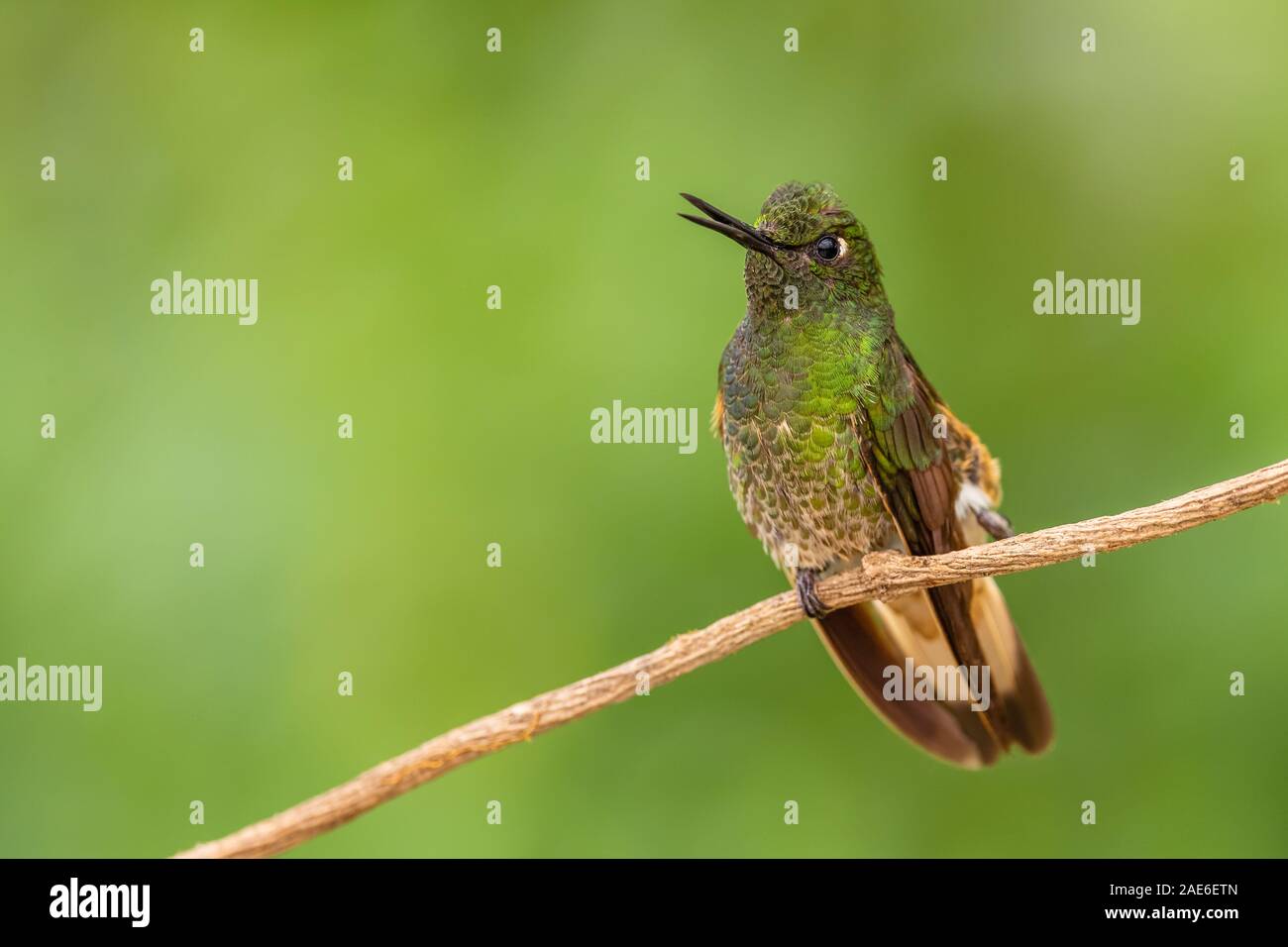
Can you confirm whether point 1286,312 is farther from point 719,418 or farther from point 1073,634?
point 719,418

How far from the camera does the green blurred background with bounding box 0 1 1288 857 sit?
398 centimetres

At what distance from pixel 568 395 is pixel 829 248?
55.0 inches

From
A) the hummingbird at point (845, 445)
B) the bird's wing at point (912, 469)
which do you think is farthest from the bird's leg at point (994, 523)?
the bird's wing at point (912, 469)

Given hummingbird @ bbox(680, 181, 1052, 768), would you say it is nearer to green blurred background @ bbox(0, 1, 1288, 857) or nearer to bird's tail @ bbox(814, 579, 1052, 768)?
bird's tail @ bbox(814, 579, 1052, 768)

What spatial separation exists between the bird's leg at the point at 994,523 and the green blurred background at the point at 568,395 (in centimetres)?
95

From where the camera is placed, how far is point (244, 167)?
4.36 metres

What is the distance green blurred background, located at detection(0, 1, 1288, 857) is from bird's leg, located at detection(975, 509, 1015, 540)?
0.95m

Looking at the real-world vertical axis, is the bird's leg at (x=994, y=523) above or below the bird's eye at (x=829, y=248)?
below

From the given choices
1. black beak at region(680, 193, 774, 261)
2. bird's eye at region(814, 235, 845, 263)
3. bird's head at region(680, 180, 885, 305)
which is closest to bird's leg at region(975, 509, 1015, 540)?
bird's head at region(680, 180, 885, 305)

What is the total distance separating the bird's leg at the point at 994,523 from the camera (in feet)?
10.3

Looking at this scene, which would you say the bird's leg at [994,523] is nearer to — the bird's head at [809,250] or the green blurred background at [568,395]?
the bird's head at [809,250]

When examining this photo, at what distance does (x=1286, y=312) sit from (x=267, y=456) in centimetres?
360

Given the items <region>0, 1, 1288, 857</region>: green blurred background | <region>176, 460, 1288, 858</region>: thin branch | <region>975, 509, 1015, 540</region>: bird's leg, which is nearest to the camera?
<region>176, 460, 1288, 858</region>: thin branch

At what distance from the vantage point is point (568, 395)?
13.7 ft
